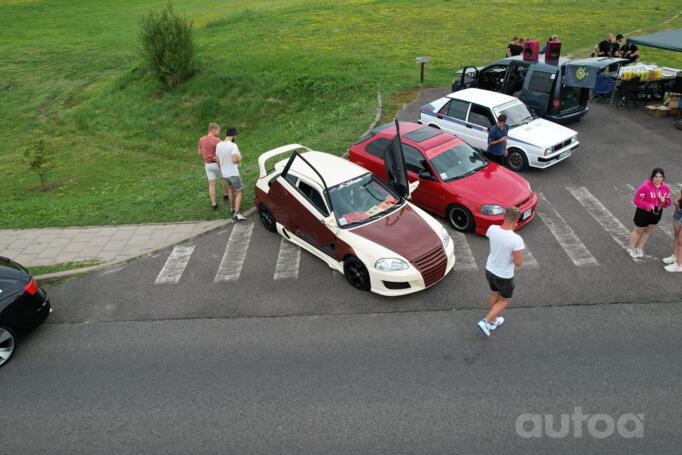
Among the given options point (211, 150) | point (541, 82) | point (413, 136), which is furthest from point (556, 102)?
point (211, 150)

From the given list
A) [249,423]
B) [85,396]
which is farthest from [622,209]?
[85,396]

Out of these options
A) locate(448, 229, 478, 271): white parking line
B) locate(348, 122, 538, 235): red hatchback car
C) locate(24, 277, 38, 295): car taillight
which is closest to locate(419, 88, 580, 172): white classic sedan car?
locate(348, 122, 538, 235): red hatchback car

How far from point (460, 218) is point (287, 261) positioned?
3.46m

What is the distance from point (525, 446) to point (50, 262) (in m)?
9.05

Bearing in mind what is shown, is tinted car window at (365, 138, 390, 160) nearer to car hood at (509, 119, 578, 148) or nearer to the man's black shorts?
car hood at (509, 119, 578, 148)

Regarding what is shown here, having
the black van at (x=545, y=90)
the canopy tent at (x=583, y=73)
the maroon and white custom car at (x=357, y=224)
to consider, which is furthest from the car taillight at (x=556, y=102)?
the maroon and white custom car at (x=357, y=224)

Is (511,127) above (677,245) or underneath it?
above

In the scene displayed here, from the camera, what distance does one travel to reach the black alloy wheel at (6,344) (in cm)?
736

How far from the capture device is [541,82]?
14.6 m

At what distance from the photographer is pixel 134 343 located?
773cm

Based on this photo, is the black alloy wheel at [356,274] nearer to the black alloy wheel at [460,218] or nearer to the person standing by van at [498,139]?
the black alloy wheel at [460,218]

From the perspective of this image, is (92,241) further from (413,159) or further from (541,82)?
(541,82)

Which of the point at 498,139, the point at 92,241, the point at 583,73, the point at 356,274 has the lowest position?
the point at 92,241

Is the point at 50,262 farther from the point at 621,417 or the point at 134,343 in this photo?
the point at 621,417
